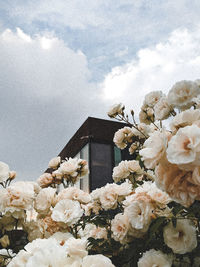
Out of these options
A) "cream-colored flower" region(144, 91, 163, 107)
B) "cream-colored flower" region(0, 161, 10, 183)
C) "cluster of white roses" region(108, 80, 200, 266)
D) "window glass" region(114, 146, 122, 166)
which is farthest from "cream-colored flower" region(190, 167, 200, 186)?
"window glass" region(114, 146, 122, 166)

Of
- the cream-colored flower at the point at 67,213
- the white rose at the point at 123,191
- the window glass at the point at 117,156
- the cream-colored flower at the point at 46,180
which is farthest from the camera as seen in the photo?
the window glass at the point at 117,156

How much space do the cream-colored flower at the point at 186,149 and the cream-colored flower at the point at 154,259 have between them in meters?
0.42

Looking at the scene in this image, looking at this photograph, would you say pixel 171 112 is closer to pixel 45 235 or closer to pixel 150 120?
pixel 150 120

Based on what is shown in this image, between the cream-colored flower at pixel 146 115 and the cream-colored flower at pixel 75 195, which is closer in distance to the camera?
the cream-colored flower at pixel 75 195

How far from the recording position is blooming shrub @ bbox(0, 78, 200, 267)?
0.65 meters

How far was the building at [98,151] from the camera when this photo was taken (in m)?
9.30

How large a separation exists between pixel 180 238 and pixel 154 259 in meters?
0.11

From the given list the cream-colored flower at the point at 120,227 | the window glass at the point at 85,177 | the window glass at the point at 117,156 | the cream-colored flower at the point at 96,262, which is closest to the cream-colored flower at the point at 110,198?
the cream-colored flower at the point at 120,227

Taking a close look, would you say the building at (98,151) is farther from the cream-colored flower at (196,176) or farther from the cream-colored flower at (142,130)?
the cream-colored flower at (196,176)

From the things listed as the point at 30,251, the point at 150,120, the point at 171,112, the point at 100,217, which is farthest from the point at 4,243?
the point at 150,120

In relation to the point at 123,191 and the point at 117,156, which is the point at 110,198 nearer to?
the point at 123,191

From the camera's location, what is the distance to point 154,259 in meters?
0.89

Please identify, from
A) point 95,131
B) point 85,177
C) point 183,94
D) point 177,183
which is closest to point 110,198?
point 183,94

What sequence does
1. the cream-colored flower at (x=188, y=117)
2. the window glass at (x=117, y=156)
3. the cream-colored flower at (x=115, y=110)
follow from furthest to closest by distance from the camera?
the window glass at (x=117, y=156) → the cream-colored flower at (x=115, y=110) → the cream-colored flower at (x=188, y=117)
